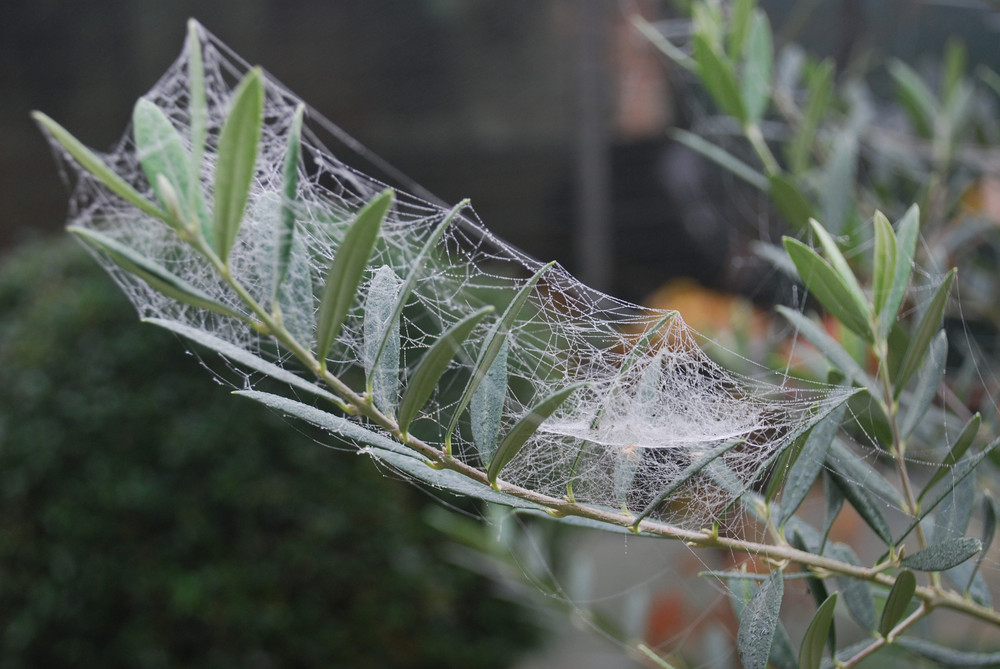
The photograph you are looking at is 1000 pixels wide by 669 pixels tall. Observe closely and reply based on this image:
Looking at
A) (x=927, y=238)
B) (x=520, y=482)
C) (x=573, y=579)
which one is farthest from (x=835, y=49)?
(x=520, y=482)

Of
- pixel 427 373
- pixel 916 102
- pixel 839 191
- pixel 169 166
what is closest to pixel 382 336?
pixel 427 373

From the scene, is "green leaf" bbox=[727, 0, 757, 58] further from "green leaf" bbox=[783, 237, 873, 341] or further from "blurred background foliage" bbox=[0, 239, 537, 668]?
"blurred background foliage" bbox=[0, 239, 537, 668]

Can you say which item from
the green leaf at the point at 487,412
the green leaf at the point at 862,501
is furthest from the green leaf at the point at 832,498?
the green leaf at the point at 487,412

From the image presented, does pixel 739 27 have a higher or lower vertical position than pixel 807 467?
higher

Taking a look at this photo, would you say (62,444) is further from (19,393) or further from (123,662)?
(123,662)

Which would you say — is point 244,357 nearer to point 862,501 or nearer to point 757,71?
point 862,501
